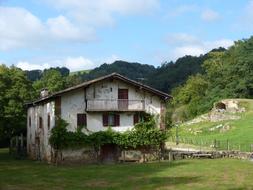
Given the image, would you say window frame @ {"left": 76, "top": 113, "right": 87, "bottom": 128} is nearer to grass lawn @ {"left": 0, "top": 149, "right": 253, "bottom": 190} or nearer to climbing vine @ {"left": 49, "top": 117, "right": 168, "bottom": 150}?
climbing vine @ {"left": 49, "top": 117, "right": 168, "bottom": 150}

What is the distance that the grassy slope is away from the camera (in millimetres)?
66412

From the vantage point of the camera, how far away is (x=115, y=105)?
52906 millimetres

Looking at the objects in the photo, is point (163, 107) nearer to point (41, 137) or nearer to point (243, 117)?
point (41, 137)

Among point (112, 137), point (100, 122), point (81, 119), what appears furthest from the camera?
point (100, 122)

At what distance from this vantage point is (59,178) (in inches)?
1416

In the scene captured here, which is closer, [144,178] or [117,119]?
[144,178]

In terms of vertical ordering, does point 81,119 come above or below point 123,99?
below

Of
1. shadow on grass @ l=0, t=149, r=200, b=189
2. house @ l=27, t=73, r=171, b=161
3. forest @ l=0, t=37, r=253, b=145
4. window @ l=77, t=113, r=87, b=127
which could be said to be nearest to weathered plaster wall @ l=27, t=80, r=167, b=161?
house @ l=27, t=73, r=171, b=161

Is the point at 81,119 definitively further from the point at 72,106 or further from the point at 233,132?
the point at 233,132

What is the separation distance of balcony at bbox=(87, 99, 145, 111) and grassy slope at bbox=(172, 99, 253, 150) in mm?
14133

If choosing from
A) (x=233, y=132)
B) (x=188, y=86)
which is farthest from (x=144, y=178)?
(x=188, y=86)

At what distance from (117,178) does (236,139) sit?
36307mm

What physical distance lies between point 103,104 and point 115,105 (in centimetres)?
127

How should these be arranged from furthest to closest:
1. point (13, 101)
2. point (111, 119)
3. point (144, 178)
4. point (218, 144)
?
point (13, 101) < point (218, 144) < point (111, 119) < point (144, 178)
